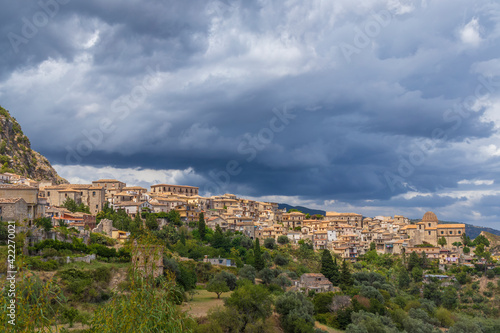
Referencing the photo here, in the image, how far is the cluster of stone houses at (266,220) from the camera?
232 feet

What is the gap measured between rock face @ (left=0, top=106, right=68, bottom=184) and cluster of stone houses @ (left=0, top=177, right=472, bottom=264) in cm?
1199

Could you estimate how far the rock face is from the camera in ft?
269

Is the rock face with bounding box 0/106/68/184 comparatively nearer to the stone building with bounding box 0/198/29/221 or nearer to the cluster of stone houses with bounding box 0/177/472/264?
the cluster of stone houses with bounding box 0/177/472/264

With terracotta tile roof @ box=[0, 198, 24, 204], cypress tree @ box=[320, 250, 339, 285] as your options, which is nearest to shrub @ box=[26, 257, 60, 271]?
terracotta tile roof @ box=[0, 198, 24, 204]

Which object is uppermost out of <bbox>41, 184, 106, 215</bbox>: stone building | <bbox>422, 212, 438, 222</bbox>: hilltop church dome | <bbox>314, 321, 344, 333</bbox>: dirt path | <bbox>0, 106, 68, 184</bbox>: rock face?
<bbox>0, 106, 68, 184</bbox>: rock face

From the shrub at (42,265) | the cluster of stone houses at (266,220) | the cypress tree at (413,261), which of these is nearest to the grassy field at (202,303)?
the shrub at (42,265)

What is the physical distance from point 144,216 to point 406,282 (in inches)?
1627

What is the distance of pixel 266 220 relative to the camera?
309 feet

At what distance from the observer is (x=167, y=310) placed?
35.1 feet

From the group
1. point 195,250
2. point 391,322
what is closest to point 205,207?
point 195,250

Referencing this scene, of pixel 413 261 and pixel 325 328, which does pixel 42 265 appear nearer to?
pixel 325 328

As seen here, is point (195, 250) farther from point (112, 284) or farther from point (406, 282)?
point (406, 282)

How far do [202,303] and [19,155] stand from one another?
227ft

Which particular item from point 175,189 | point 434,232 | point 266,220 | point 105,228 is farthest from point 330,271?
point 175,189
